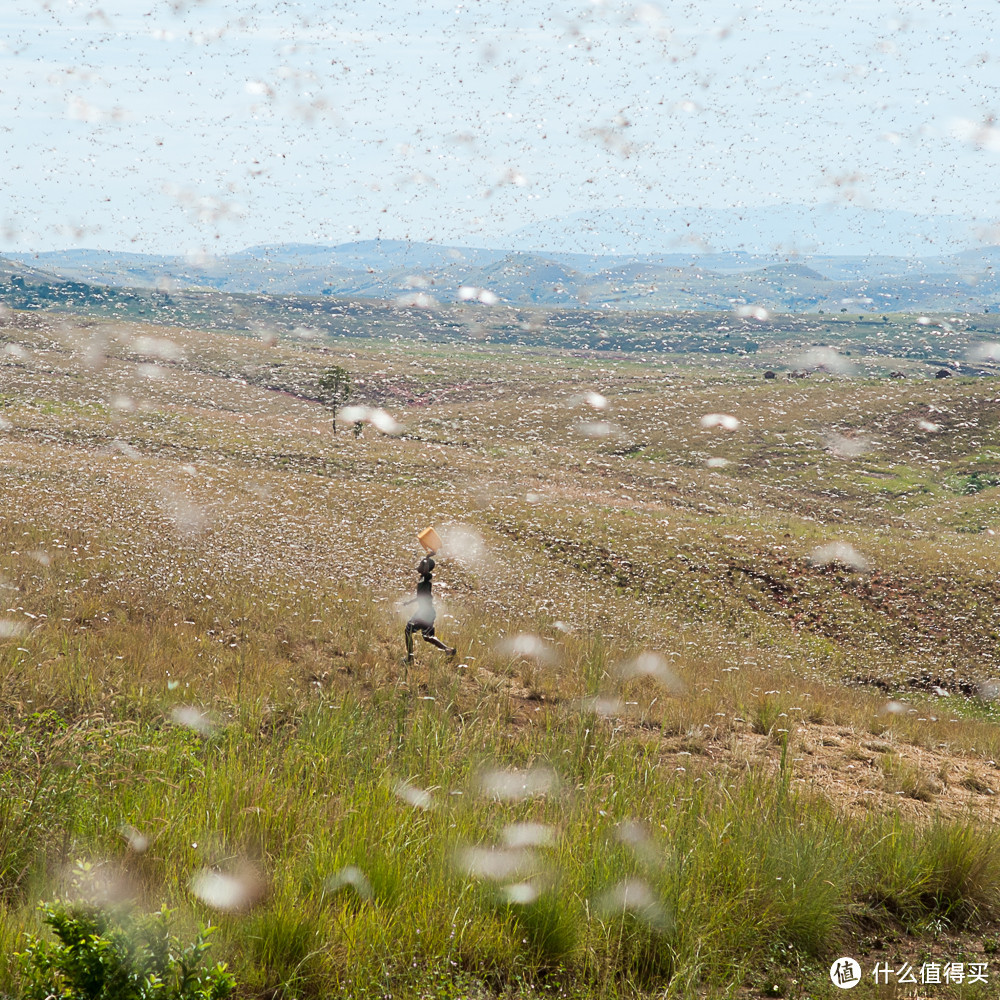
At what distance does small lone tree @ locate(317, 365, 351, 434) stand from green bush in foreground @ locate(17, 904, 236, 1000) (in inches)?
2399

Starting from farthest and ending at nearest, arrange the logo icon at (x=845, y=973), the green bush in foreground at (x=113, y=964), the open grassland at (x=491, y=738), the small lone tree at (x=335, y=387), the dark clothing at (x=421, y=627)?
1. the small lone tree at (x=335, y=387)
2. the dark clothing at (x=421, y=627)
3. the logo icon at (x=845, y=973)
4. the open grassland at (x=491, y=738)
5. the green bush in foreground at (x=113, y=964)

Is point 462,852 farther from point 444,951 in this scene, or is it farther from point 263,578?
point 263,578

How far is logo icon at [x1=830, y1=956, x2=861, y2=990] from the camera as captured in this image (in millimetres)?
4004

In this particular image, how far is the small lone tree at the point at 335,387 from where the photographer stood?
73875mm

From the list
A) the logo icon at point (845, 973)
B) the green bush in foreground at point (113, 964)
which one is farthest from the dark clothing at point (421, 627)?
the green bush in foreground at point (113, 964)

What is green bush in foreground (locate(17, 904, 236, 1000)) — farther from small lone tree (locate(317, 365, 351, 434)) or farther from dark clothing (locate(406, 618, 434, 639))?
small lone tree (locate(317, 365, 351, 434))

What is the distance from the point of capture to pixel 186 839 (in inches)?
158

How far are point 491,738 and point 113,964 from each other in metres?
4.60

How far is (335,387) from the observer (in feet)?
243

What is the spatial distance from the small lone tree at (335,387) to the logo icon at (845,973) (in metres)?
60.6

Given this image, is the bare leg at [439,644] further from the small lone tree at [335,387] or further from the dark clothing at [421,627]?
the small lone tree at [335,387]

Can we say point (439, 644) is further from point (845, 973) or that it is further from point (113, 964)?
point (113, 964)

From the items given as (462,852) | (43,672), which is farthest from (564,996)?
(43,672)

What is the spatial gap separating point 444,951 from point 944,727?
11446 millimetres
